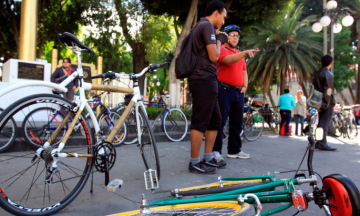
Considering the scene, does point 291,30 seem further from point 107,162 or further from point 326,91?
point 107,162

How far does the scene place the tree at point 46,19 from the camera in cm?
1727

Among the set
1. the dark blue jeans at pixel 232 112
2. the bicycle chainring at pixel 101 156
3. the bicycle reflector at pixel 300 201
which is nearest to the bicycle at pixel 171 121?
the dark blue jeans at pixel 232 112

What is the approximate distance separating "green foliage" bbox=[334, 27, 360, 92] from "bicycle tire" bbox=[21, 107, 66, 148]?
26.6m

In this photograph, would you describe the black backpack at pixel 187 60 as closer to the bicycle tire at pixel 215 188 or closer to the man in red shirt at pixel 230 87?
the man in red shirt at pixel 230 87

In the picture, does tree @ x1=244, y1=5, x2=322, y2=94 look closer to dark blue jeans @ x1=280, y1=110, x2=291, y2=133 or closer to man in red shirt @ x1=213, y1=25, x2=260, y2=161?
dark blue jeans @ x1=280, y1=110, x2=291, y2=133

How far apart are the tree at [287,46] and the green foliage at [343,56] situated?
2.15m

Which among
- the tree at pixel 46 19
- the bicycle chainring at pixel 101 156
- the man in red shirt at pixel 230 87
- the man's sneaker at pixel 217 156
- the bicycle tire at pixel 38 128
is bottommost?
the man's sneaker at pixel 217 156

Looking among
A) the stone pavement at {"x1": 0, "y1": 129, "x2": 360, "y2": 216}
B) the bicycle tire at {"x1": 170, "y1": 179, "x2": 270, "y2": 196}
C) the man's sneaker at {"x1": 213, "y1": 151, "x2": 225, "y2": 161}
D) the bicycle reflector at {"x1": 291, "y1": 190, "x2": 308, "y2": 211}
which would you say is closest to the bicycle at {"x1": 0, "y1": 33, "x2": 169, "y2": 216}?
the stone pavement at {"x1": 0, "y1": 129, "x2": 360, "y2": 216}

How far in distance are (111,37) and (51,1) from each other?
5.44m

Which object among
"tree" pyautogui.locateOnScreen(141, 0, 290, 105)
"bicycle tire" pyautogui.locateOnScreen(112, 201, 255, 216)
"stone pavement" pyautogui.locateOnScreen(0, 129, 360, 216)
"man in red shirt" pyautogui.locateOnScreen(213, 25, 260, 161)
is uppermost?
"tree" pyautogui.locateOnScreen(141, 0, 290, 105)

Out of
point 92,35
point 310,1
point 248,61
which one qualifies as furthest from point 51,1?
point 310,1

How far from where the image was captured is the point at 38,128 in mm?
2400

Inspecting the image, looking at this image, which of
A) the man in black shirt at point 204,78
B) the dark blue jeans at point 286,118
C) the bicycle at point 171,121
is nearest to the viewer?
the man in black shirt at point 204,78

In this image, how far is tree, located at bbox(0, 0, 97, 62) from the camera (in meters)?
17.3
